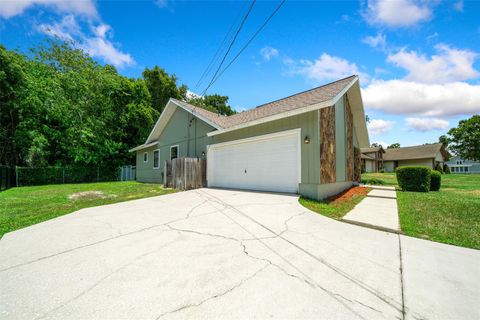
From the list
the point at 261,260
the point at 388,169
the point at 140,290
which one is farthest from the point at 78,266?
the point at 388,169

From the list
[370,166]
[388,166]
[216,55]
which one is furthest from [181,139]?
[388,166]

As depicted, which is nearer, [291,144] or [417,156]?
[291,144]

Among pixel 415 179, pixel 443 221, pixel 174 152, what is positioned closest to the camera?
pixel 443 221

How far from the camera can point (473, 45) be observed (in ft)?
24.2

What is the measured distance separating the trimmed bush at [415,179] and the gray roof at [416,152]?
93.5 feet

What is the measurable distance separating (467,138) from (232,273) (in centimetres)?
4737

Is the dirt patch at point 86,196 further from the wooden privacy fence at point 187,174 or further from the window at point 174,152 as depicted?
the window at point 174,152

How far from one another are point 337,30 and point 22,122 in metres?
23.4

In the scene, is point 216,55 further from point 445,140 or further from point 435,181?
point 445,140

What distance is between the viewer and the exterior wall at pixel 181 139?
11761 mm

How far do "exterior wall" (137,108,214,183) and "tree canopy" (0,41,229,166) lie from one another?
6.34m

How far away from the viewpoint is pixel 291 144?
745 cm

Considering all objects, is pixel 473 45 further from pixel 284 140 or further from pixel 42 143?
pixel 42 143

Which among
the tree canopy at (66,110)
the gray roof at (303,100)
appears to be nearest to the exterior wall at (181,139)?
the gray roof at (303,100)
